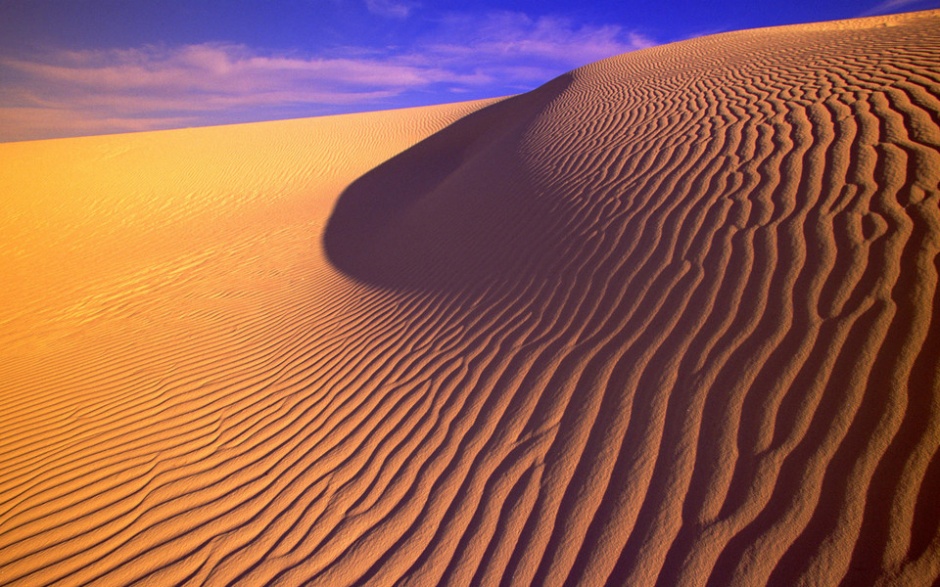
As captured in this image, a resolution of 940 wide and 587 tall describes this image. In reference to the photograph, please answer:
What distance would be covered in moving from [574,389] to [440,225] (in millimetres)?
4536

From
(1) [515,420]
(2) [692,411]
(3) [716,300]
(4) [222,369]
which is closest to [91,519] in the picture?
(4) [222,369]

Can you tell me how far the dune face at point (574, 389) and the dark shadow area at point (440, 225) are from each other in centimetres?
7

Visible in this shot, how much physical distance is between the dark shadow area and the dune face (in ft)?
0.24

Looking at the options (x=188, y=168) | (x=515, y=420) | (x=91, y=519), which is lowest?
(x=515, y=420)

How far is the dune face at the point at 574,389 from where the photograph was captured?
1.82 metres

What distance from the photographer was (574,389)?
269 cm

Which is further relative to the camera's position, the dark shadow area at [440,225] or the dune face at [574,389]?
the dark shadow area at [440,225]

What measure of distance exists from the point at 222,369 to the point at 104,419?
3.24 feet

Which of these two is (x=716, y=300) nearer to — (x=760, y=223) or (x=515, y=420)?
(x=760, y=223)

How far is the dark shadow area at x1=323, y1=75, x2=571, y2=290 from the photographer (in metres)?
4.97

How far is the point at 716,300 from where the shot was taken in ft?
8.86

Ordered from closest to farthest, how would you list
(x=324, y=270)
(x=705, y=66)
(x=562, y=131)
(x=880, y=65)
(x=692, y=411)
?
(x=692, y=411) < (x=880, y=65) < (x=324, y=270) < (x=562, y=131) < (x=705, y=66)

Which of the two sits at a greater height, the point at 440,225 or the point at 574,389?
the point at 440,225

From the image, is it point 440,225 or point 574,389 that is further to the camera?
point 440,225
